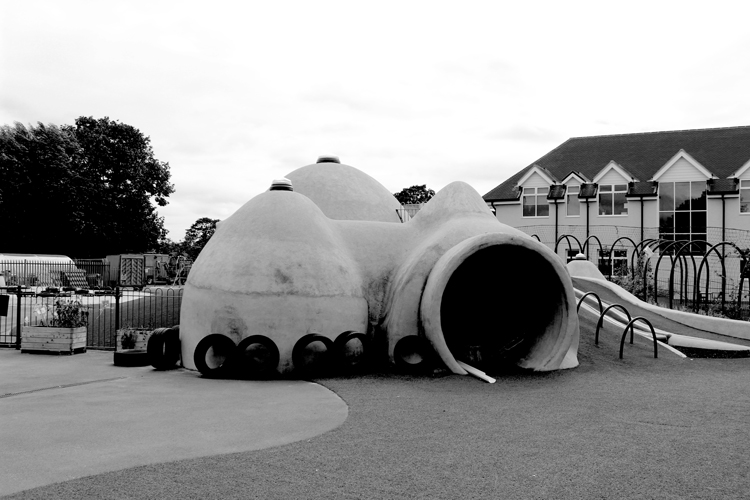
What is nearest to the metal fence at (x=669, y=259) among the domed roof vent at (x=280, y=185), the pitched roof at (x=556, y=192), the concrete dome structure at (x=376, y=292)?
the pitched roof at (x=556, y=192)

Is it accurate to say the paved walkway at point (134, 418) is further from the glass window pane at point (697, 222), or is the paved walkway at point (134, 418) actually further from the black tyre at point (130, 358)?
the glass window pane at point (697, 222)

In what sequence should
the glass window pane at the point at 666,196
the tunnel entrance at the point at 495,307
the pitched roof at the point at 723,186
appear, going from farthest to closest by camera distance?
the glass window pane at the point at 666,196 → the pitched roof at the point at 723,186 → the tunnel entrance at the point at 495,307

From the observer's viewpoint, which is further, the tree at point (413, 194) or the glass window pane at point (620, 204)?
the tree at point (413, 194)

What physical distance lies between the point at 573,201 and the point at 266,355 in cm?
2877

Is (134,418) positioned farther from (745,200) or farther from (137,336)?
(745,200)

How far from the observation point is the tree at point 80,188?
44.7 m

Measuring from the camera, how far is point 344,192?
1791 centimetres

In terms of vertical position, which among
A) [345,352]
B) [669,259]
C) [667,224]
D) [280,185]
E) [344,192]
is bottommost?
[345,352]

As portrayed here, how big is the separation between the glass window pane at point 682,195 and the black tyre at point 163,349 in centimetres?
2963

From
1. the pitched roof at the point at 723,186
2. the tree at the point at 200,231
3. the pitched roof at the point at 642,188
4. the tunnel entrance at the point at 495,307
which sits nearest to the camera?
the tunnel entrance at the point at 495,307

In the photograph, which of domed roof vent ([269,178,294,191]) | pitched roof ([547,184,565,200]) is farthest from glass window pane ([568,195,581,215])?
domed roof vent ([269,178,294,191])

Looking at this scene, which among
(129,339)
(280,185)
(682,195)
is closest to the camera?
(280,185)

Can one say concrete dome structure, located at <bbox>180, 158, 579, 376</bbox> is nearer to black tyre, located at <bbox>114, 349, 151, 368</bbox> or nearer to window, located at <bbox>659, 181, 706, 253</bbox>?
black tyre, located at <bbox>114, 349, 151, 368</bbox>

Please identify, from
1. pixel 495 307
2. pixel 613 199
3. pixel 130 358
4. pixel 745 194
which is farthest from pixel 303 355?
pixel 745 194
